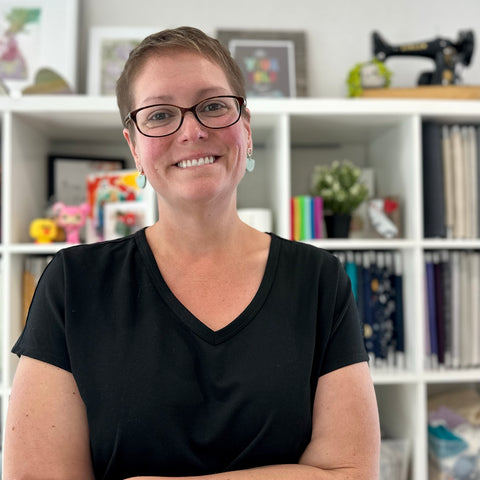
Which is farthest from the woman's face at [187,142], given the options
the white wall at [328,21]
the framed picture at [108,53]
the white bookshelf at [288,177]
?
the white wall at [328,21]

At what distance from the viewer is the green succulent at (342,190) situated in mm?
1979

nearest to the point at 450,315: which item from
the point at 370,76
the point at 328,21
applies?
the point at 370,76

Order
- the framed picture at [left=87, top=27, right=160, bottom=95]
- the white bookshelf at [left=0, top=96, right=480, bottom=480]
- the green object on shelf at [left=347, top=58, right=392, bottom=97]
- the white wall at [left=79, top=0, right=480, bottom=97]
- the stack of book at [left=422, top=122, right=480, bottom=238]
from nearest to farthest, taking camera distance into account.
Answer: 1. the white bookshelf at [left=0, top=96, right=480, bottom=480]
2. the stack of book at [left=422, top=122, right=480, bottom=238]
3. the green object on shelf at [left=347, top=58, right=392, bottom=97]
4. the framed picture at [left=87, top=27, right=160, bottom=95]
5. the white wall at [left=79, top=0, right=480, bottom=97]

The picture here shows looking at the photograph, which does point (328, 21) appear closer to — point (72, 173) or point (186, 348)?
point (72, 173)

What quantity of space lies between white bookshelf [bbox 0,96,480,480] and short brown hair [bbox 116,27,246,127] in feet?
2.94

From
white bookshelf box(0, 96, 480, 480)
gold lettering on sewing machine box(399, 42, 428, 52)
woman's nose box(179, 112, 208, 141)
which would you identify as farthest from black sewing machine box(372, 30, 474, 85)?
woman's nose box(179, 112, 208, 141)

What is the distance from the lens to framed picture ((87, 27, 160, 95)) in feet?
7.23

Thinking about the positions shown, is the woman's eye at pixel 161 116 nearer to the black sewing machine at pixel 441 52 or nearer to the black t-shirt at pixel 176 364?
the black t-shirt at pixel 176 364

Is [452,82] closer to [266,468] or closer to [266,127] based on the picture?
[266,127]

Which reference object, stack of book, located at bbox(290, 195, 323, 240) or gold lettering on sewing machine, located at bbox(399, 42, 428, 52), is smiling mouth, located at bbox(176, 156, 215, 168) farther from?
gold lettering on sewing machine, located at bbox(399, 42, 428, 52)

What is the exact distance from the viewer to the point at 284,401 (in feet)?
3.06

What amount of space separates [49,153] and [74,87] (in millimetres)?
266

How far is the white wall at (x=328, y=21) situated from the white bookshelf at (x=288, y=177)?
364 millimetres

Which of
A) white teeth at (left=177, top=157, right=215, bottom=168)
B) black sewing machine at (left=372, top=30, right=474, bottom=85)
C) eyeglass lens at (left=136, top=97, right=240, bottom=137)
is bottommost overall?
white teeth at (left=177, top=157, right=215, bottom=168)
